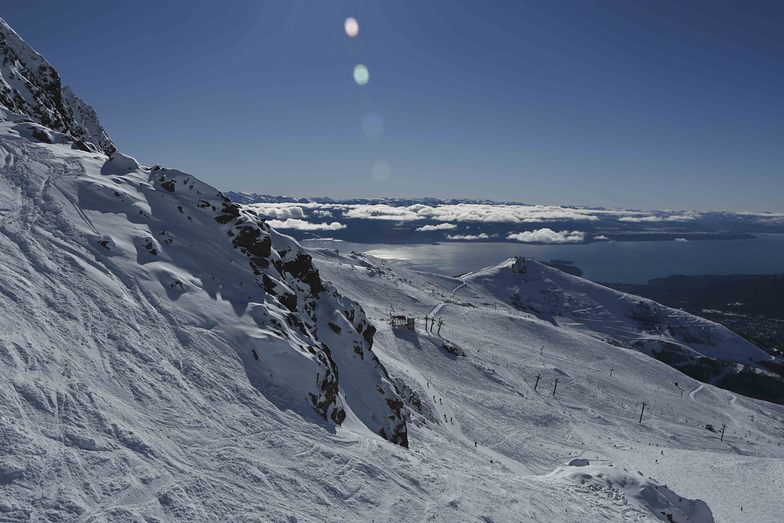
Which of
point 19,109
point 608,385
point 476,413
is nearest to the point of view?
point 19,109

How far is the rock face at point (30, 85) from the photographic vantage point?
4116 centimetres

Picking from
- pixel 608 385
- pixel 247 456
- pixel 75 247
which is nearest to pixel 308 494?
pixel 247 456

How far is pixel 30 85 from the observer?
4678cm

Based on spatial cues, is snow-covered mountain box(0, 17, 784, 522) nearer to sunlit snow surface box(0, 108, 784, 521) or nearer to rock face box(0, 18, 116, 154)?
sunlit snow surface box(0, 108, 784, 521)

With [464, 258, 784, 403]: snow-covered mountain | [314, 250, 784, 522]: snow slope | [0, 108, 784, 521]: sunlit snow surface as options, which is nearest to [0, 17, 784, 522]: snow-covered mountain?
[0, 108, 784, 521]: sunlit snow surface

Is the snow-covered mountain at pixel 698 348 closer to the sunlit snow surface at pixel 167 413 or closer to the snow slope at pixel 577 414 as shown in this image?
the snow slope at pixel 577 414

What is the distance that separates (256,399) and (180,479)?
5074mm

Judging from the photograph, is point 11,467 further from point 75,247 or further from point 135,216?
point 135,216

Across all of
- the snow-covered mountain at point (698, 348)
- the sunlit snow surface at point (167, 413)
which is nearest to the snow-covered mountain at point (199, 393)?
the sunlit snow surface at point (167, 413)

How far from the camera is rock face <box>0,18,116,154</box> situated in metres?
41.2

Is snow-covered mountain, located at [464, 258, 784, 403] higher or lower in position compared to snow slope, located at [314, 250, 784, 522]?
lower

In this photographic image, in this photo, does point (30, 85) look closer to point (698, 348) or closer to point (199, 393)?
point (199, 393)

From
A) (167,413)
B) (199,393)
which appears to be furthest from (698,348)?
(167,413)

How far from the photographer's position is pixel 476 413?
5538 centimetres
